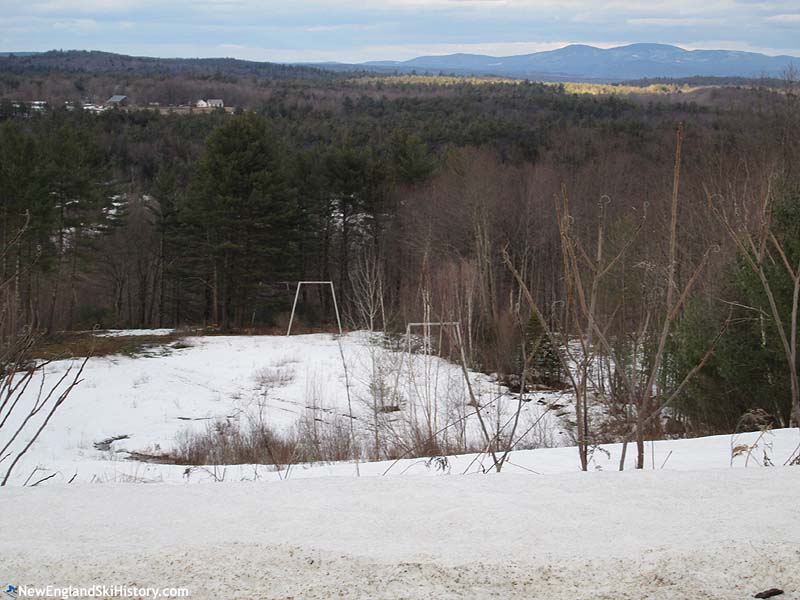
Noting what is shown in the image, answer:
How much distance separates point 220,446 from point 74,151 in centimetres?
1755

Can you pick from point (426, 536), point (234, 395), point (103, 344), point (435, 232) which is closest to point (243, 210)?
point (435, 232)

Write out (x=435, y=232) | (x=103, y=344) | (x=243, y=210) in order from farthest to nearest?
1. (x=435, y=232)
2. (x=243, y=210)
3. (x=103, y=344)

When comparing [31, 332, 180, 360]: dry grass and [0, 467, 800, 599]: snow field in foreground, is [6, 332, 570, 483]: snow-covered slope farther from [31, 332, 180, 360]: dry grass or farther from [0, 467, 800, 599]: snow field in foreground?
[0, 467, 800, 599]: snow field in foreground

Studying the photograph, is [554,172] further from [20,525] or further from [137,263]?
[20,525]

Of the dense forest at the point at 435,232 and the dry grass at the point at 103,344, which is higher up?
the dense forest at the point at 435,232

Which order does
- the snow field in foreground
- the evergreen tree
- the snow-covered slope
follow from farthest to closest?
1. the evergreen tree
2. the snow-covered slope
3. the snow field in foreground

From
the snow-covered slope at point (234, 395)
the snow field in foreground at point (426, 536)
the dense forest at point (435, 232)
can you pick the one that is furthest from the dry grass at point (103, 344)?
the snow field in foreground at point (426, 536)

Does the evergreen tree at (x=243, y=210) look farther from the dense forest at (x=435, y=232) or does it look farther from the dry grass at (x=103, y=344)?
the dry grass at (x=103, y=344)

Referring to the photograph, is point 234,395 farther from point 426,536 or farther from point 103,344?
point 426,536

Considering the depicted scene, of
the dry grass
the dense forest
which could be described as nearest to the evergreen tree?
the dense forest

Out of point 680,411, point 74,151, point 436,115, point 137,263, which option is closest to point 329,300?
point 137,263

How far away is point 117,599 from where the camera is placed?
6.94ft

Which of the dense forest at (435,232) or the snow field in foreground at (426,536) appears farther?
the dense forest at (435,232)

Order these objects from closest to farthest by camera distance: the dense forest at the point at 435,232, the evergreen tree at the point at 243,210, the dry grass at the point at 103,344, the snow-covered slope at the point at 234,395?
the snow-covered slope at the point at 234,395 < the dense forest at the point at 435,232 < the dry grass at the point at 103,344 < the evergreen tree at the point at 243,210
